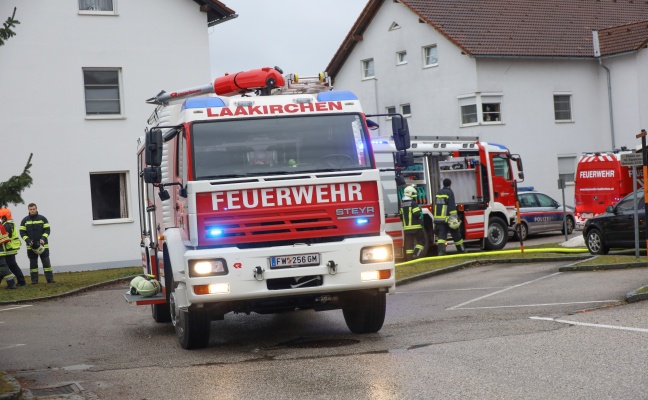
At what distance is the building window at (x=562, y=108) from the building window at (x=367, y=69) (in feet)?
28.3

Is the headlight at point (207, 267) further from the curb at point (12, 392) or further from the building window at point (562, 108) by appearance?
the building window at point (562, 108)

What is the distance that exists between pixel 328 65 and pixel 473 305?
36.6 meters

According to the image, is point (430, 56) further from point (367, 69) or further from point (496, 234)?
point (496, 234)

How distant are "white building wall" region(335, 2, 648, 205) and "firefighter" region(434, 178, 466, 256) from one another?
17.7m

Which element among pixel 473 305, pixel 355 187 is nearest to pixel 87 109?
pixel 473 305

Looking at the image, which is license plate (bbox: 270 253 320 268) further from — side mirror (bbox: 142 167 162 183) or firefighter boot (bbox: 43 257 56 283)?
firefighter boot (bbox: 43 257 56 283)

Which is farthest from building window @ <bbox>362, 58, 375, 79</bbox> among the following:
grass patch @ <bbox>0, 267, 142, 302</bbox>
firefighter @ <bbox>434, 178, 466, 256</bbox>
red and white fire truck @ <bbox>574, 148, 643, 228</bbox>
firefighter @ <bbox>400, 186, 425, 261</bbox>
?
firefighter @ <bbox>400, 186, 425, 261</bbox>

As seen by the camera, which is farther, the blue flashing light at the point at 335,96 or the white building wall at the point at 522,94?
the white building wall at the point at 522,94

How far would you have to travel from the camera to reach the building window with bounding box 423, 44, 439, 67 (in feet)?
146

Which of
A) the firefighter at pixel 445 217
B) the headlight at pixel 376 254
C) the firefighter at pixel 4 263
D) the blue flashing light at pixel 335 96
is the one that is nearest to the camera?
the headlight at pixel 376 254

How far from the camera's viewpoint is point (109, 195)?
3053 centimetres

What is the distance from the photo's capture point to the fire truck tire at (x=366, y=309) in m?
12.5

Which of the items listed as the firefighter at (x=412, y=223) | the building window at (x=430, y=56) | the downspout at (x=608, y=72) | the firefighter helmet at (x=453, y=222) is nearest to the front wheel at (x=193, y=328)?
the firefighter at (x=412, y=223)

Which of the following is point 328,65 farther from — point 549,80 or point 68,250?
point 68,250
